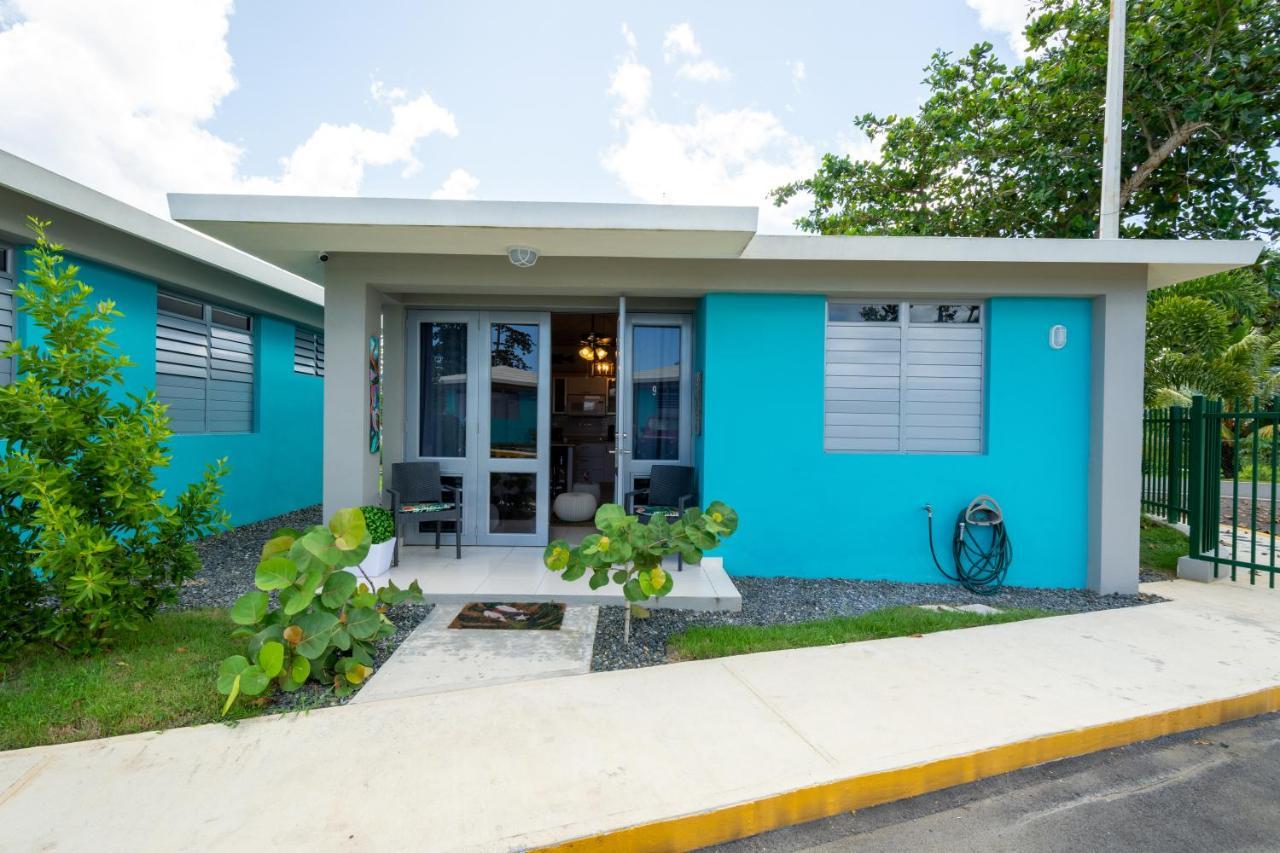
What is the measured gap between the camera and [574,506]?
706 centimetres

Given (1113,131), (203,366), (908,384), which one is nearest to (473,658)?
(908,384)

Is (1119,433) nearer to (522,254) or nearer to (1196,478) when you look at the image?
(1196,478)

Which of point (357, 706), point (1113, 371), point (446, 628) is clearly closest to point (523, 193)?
point (446, 628)

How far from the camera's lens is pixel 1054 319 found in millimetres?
5168

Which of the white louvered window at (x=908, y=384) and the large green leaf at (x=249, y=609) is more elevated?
the white louvered window at (x=908, y=384)

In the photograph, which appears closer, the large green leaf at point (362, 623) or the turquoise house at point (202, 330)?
the large green leaf at point (362, 623)

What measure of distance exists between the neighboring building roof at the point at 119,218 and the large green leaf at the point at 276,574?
10.4 ft

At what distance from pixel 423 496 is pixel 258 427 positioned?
3.57m

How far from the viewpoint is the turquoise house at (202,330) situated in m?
4.70

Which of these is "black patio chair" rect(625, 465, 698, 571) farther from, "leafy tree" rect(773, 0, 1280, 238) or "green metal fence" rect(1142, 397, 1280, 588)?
"leafy tree" rect(773, 0, 1280, 238)

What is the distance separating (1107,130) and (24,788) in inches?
355

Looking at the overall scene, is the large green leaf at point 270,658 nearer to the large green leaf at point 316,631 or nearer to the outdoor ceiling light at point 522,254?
the large green leaf at point 316,631

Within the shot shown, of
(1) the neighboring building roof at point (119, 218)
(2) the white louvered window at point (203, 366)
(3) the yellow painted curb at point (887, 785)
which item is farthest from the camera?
(2) the white louvered window at point (203, 366)

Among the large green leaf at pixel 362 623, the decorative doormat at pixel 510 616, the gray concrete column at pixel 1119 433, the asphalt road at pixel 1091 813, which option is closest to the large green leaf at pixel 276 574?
the large green leaf at pixel 362 623
